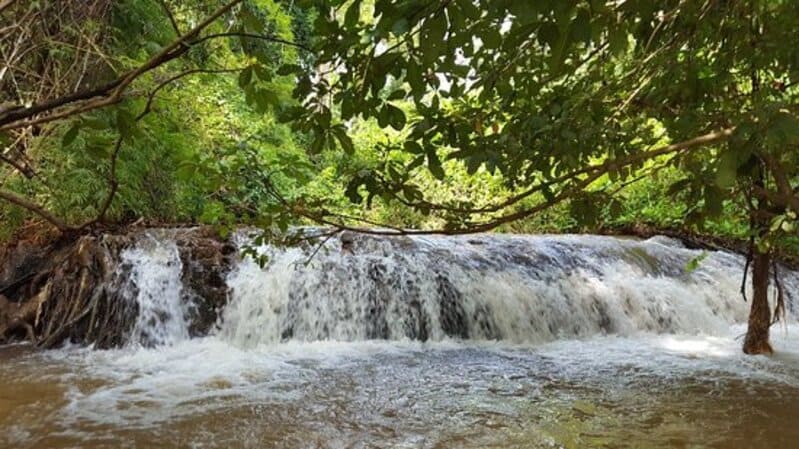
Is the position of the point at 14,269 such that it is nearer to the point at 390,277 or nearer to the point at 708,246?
the point at 390,277

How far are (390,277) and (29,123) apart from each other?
4.94 meters

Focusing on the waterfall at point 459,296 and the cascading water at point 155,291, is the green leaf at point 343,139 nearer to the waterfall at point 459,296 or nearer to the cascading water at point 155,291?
the waterfall at point 459,296

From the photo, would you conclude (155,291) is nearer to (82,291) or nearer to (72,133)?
(82,291)

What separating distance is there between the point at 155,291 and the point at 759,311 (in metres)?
5.52

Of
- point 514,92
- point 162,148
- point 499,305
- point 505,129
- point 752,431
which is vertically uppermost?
point 162,148

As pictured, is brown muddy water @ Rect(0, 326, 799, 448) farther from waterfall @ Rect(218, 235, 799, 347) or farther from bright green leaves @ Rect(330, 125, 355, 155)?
bright green leaves @ Rect(330, 125, 355, 155)

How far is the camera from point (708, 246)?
348 inches

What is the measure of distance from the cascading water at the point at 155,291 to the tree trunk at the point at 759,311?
506 centimetres

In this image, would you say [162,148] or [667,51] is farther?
[162,148]

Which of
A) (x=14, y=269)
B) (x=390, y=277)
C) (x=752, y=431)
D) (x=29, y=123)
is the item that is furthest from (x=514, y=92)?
(x=14, y=269)

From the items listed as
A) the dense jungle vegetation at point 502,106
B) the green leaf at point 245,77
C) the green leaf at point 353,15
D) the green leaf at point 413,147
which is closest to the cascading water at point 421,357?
the dense jungle vegetation at point 502,106

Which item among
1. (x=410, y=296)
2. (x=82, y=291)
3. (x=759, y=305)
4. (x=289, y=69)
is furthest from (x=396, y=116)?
(x=82, y=291)

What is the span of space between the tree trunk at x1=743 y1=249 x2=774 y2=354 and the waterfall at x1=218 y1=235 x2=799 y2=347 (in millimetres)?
1010

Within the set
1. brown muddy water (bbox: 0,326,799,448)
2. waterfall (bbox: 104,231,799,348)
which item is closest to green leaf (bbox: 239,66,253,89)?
brown muddy water (bbox: 0,326,799,448)
